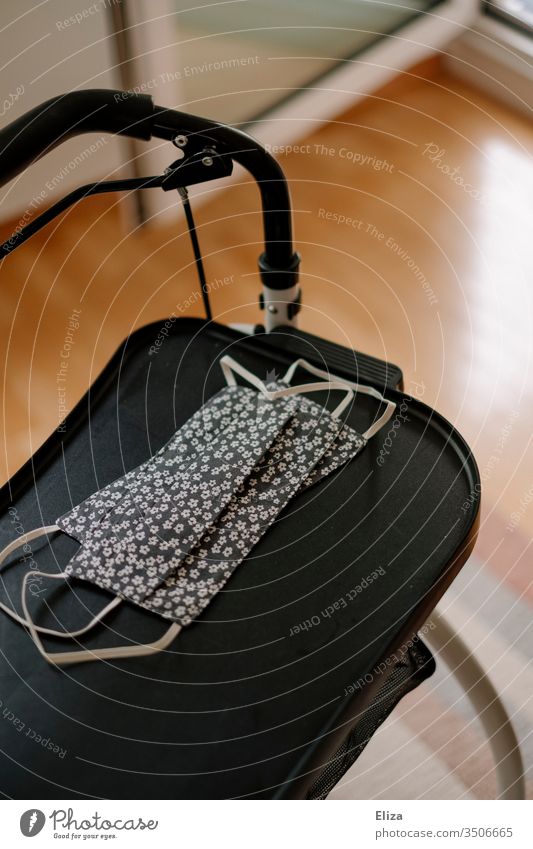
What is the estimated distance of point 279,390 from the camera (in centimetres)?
108

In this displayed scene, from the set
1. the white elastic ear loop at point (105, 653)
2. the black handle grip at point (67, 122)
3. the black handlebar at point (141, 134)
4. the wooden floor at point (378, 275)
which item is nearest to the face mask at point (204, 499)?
the white elastic ear loop at point (105, 653)

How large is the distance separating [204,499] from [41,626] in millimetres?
196

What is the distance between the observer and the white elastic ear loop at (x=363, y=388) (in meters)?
1.05

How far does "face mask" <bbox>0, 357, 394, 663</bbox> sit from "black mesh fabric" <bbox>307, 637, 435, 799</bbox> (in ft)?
0.72

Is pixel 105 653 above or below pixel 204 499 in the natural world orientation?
below

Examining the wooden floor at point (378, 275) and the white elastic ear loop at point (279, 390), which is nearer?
the white elastic ear loop at point (279, 390)

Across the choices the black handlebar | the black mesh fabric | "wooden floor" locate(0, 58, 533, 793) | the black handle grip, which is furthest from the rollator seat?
"wooden floor" locate(0, 58, 533, 793)

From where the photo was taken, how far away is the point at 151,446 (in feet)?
3.50

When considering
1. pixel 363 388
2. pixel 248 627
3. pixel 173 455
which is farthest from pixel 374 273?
pixel 248 627

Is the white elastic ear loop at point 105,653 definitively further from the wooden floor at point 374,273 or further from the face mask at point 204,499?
the wooden floor at point 374,273

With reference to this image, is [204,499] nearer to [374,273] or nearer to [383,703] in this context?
[383,703]

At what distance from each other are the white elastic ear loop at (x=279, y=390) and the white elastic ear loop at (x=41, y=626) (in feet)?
0.85

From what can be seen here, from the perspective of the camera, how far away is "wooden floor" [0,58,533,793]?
5.82 feet

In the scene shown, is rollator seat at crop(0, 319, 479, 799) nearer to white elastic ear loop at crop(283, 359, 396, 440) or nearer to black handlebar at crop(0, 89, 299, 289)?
white elastic ear loop at crop(283, 359, 396, 440)
